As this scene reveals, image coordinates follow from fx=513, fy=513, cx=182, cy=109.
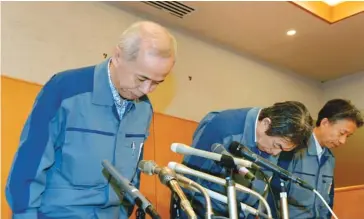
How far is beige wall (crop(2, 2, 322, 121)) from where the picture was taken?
3.14 metres

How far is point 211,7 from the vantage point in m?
3.78

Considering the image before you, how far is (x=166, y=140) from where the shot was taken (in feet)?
12.5

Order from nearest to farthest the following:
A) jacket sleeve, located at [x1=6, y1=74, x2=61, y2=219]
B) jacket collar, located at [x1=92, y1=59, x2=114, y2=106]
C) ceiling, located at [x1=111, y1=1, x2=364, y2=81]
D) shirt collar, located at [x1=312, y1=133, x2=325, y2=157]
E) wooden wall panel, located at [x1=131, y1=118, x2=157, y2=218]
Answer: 1. jacket sleeve, located at [x1=6, y1=74, x2=61, y2=219]
2. jacket collar, located at [x1=92, y1=59, x2=114, y2=106]
3. shirt collar, located at [x1=312, y1=133, x2=325, y2=157]
4. wooden wall panel, located at [x1=131, y1=118, x2=157, y2=218]
5. ceiling, located at [x1=111, y1=1, x2=364, y2=81]

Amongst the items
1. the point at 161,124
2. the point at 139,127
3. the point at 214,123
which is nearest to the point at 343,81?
the point at 161,124

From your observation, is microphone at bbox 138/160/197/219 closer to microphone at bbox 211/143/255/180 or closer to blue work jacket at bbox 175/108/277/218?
microphone at bbox 211/143/255/180

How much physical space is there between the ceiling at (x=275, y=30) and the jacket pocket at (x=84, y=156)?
2.20 m

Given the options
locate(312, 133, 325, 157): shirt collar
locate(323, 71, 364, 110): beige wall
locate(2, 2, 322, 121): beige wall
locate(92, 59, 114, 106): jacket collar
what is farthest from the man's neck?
locate(323, 71, 364, 110): beige wall

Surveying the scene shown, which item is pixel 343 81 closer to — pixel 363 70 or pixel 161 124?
pixel 363 70

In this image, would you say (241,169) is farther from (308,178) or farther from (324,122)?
(324,122)

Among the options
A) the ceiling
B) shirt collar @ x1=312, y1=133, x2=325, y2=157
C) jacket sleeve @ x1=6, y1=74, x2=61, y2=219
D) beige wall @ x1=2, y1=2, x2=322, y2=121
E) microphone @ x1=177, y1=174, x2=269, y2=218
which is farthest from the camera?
the ceiling

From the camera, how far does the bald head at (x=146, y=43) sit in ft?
5.36

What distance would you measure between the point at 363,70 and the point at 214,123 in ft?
11.7

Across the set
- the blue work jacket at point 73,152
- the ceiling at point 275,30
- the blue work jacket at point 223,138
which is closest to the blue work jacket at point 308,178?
the blue work jacket at point 223,138

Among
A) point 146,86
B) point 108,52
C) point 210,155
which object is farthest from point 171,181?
point 108,52
